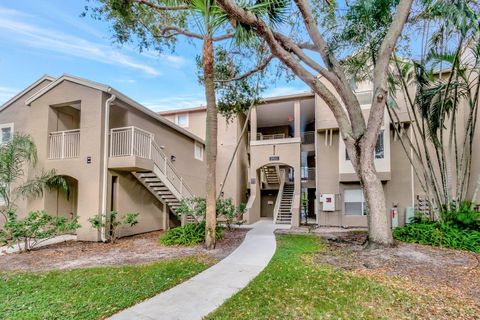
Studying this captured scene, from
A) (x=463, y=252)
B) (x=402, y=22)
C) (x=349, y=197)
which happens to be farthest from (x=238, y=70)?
(x=463, y=252)

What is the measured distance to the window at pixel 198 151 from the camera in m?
17.9

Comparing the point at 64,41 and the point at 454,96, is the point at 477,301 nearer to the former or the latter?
the point at 454,96

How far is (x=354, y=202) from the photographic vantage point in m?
15.8

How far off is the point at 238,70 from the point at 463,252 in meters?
10.6

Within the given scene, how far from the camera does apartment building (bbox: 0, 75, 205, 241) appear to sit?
433 inches

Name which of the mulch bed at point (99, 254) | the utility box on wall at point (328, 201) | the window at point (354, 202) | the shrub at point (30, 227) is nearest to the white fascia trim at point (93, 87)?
the shrub at point (30, 227)

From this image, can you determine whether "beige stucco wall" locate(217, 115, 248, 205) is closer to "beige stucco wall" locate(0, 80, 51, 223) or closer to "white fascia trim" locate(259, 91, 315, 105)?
"white fascia trim" locate(259, 91, 315, 105)

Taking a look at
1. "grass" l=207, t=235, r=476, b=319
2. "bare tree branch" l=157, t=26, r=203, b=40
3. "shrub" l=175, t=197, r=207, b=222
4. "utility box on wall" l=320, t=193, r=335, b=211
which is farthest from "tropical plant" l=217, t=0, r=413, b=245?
"utility box on wall" l=320, t=193, r=335, b=211

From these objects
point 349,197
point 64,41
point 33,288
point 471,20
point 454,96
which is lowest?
point 33,288

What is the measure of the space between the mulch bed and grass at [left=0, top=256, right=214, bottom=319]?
755 millimetres

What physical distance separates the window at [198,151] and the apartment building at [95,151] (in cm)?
370

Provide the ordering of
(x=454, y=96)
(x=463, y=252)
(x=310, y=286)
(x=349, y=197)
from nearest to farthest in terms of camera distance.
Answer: (x=310, y=286)
(x=463, y=252)
(x=454, y=96)
(x=349, y=197)

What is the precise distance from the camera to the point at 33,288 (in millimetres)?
5605

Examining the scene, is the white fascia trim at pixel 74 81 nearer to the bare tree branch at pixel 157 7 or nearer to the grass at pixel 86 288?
the bare tree branch at pixel 157 7
